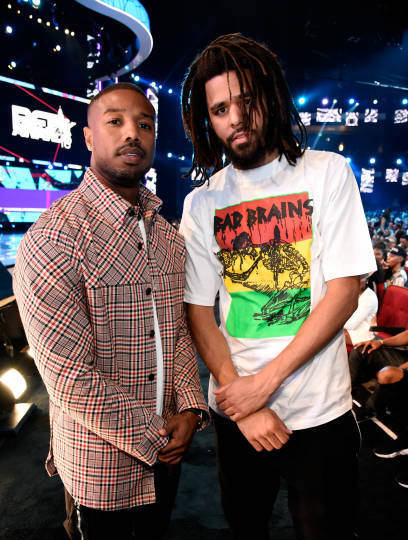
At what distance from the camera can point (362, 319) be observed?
4055 mm

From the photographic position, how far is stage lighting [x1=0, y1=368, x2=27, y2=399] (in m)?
3.73

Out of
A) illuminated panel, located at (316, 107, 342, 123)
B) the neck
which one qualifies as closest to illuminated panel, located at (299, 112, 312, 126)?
illuminated panel, located at (316, 107, 342, 123)

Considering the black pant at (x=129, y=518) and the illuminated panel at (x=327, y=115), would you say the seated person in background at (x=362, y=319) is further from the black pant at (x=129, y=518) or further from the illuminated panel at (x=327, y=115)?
the illuminated panel at (x=327, y=115)

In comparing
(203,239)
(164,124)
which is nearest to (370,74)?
(164,124)

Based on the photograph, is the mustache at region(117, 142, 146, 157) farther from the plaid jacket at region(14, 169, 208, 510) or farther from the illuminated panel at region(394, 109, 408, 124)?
the illuminated panel at region(394, 109, 408, 124)

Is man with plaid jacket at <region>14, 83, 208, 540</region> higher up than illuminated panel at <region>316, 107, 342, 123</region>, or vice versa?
illuminated panel at <region>316, 107, 342, 123</region>

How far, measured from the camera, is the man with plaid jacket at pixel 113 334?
46.3 inches

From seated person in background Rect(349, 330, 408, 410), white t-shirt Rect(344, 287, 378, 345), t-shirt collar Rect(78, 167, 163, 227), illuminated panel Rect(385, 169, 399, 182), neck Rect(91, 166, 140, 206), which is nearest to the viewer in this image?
t-shirt collar Rect(78, 167, 163, 227)

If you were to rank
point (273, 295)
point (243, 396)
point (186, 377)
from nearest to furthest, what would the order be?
point (243, 396), point (273, 295), point (186, 377)

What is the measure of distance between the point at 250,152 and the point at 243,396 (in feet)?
3.03

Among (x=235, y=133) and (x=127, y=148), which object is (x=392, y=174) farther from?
(x=127, y=148)

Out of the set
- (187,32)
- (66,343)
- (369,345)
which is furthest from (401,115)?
(66,343)

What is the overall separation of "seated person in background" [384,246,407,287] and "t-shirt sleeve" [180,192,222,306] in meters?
4.85

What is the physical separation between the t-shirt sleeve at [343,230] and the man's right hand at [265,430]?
1.77ft
